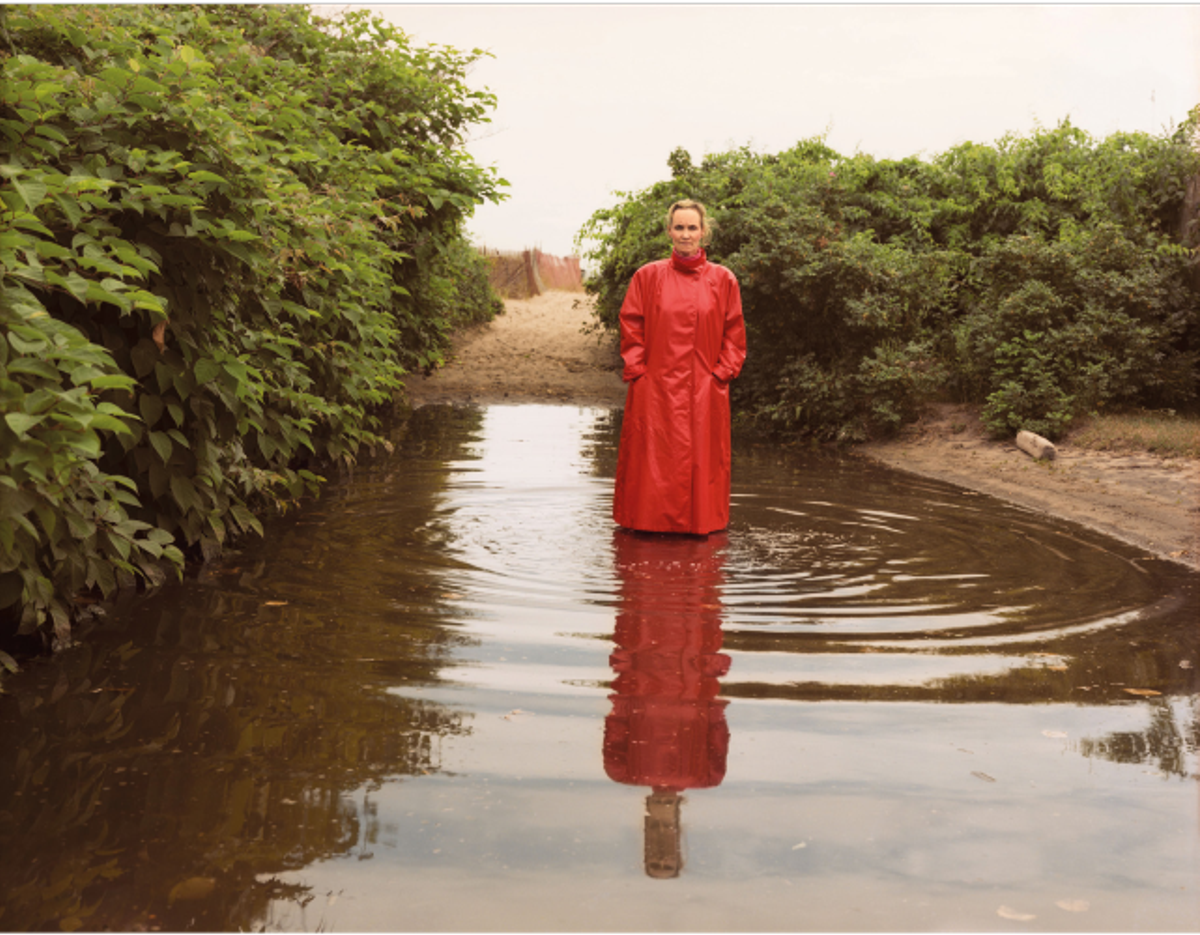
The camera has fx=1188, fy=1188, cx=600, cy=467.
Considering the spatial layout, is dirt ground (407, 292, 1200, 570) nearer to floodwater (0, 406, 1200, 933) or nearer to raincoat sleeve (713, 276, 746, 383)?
floodwater (0, 406, 1200, 933)

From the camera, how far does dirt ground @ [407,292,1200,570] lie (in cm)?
934

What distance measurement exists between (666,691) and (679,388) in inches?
145

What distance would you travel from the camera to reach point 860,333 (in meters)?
16.5

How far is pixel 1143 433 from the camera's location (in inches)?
499

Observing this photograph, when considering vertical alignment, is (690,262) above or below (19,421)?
above

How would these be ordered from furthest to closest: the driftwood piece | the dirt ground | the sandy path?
1. the sandy path
2. the driftwood piece
3. the dirt ground

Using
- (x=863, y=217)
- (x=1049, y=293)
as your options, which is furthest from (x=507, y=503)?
(x=863, y=217)

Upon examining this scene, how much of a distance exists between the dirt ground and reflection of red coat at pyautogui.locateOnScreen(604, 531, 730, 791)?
3507 mm

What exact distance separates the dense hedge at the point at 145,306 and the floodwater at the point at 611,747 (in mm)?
541

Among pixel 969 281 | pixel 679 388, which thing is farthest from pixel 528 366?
pixel 679 388

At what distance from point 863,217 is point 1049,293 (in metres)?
5.89

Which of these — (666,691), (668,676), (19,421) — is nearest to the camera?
(19,421)

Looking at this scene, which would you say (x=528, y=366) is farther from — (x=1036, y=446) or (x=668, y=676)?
(x=668, y=676)

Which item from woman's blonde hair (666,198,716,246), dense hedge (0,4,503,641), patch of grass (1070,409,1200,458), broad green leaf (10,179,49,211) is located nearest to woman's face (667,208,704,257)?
woman's blonde hair (666,198,716,246)
